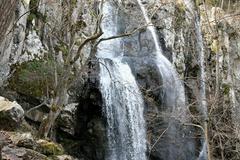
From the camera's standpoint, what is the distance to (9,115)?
1103 centimetres

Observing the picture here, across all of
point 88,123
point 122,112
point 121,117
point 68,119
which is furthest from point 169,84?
point 68,119

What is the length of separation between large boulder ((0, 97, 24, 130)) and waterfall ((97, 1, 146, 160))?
216 inches

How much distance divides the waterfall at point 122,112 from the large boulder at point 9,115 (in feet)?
18.0

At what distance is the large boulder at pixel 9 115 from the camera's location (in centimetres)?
1078

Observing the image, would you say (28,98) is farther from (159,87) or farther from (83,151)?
(159,87)

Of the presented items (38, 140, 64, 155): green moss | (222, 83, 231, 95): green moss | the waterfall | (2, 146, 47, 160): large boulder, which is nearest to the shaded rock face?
the waterfall

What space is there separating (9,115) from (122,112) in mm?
6906

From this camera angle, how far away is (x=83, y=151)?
17328 mm

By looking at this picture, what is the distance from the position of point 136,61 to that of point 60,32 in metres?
5.17

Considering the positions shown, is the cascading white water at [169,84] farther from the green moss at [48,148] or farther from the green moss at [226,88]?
the green moss at [48,148]

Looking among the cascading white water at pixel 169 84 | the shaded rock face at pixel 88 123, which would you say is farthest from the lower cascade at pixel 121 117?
the cascading white water at pixel 169 84

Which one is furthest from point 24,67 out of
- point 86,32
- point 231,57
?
point 231,57

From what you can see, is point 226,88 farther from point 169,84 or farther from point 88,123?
point 88,123

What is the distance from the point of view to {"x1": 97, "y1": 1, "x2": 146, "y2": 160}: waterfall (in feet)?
55.6
